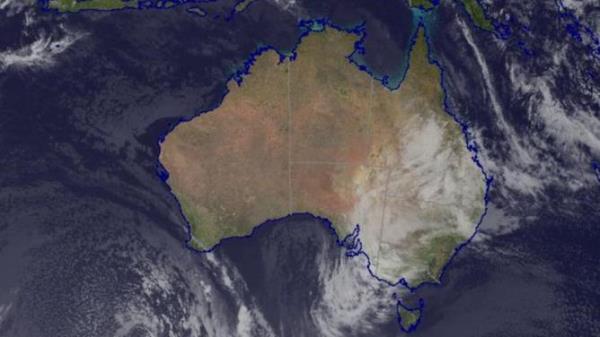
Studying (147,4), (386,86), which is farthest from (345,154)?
(147,4)

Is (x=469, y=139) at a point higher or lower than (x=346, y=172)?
higher

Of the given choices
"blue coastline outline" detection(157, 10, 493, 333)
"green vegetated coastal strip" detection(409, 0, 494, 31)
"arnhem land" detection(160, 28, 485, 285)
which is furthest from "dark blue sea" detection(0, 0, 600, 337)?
"arnhem land" detection(160, 28, 485, 285)

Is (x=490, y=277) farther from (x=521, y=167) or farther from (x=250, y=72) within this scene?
(x=250, y=72)

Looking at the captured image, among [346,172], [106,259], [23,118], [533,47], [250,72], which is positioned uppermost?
[533,47]

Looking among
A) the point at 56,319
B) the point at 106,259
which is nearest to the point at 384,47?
the point at 106,259

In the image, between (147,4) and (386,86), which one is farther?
(147,4)

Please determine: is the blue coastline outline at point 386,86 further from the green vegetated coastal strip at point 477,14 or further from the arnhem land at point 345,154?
the green vegetated coastal strip at point 477,14

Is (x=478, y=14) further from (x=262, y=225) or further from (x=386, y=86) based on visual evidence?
(x=262, y=225)

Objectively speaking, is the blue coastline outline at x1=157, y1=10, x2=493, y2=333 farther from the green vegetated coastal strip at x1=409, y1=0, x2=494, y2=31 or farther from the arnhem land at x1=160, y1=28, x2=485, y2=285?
the green vegetated coastal strip at x1=409, y1=0, x2=494, y2=31
